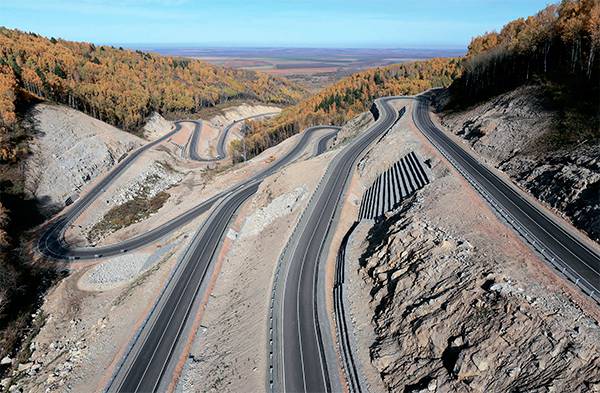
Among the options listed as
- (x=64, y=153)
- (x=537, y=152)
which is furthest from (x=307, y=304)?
(x=64, y=153)

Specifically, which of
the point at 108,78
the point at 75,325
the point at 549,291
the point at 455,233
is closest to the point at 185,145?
the point at 108,78

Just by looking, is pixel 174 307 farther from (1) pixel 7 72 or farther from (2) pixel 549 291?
(1) pixel 7 72

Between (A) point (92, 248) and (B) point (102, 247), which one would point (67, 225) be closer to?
(A) point (92, 248)

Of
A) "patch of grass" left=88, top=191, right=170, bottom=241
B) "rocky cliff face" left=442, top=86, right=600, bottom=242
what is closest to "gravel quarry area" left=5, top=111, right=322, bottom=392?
"patch of grass" left=88, top=191, right=170, bottom=241

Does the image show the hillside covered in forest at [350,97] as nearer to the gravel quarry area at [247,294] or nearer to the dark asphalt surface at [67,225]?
the dark asphalt surface at [67,225]

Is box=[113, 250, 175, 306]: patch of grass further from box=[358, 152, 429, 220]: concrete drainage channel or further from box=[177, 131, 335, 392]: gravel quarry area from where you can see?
box=[358, 152, 429, 220]: concrete drainage channel

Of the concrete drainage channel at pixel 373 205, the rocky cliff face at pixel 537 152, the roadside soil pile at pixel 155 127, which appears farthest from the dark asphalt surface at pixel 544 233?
the roadside soil pile at pixel 155 127

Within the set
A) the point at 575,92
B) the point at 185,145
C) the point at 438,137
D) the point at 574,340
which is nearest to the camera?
the point at 574,340
